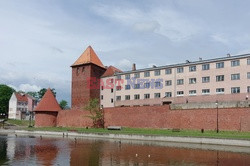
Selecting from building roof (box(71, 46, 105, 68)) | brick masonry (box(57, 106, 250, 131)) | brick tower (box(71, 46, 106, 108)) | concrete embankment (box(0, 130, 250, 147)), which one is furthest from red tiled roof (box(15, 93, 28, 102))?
concrete embankment (box(0, 130, 250, 147))

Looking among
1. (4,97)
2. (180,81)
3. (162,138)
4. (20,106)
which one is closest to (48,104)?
(180,81)

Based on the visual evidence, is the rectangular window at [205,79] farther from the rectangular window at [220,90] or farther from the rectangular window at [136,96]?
the rectangular window at [136,96]

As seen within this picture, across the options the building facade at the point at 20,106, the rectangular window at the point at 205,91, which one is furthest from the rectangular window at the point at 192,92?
the building facade at the point at 20,106

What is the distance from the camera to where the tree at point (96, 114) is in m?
49.4

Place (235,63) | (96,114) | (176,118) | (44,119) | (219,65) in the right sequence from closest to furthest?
(176,118), (235,63), (219,65), (96,114), (44,119)

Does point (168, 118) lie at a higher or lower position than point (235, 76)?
lower

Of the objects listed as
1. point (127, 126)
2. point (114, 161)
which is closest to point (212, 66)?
point (127, 126)

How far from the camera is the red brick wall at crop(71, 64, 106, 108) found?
5778 centimetres

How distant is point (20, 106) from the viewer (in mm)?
95500

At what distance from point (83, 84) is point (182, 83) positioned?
66.9ft

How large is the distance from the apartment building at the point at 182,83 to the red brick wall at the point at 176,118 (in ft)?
14.8

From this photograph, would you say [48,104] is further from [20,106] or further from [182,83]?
[20,106]

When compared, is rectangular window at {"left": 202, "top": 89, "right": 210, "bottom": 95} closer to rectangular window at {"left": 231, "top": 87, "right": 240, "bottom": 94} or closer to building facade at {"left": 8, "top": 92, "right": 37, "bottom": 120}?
rectangular window at {"left": 231, "top": 87, "right": 240, "bottom": 94}

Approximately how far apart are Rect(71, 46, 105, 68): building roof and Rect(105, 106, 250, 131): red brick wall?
1417 cm
